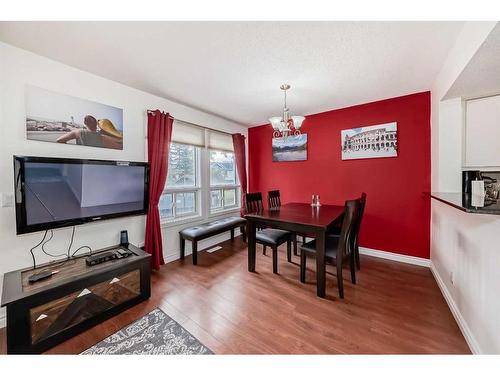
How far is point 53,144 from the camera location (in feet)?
6.40

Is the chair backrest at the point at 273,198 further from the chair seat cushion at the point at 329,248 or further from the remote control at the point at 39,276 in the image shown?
the remote control at the point at 39,276

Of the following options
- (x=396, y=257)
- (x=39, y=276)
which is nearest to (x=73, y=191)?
(x=39, y=276)

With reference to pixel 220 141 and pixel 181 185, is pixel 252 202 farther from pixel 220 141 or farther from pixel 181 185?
pixel 220 141

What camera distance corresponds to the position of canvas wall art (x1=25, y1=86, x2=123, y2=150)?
1.85 m

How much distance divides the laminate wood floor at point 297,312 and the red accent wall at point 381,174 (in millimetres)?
514

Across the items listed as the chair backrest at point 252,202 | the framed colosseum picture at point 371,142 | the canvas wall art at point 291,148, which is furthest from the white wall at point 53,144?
the framed colosseum picture at point 371,142

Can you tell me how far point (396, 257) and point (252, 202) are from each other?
2.26 metres

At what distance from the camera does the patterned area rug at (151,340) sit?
4.68ft

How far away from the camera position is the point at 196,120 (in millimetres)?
3328

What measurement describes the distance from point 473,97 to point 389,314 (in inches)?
91.3

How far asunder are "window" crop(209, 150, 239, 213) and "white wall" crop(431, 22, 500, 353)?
320 centimetres

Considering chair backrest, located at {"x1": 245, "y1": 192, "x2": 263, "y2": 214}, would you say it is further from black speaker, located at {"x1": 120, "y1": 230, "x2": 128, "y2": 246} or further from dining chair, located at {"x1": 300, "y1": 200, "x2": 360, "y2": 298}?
black speaker, located at {"x1": 120, "y1": 230, "x2": 128, "y2": 246}

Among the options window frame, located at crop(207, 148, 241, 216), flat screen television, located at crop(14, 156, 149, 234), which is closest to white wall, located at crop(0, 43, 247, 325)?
flat screen television, located at crop(14, 156, 149, 234)
